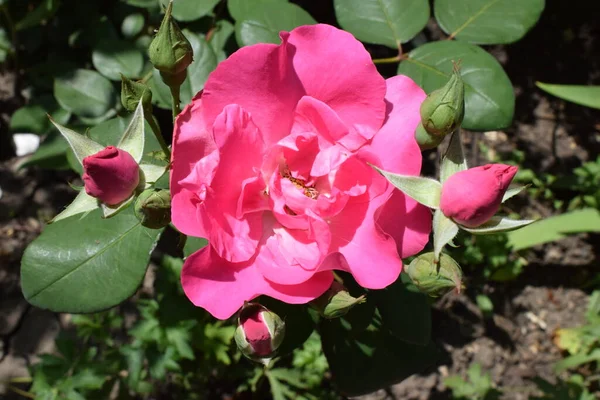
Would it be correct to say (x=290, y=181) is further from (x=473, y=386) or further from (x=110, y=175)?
(x=473, y=386)

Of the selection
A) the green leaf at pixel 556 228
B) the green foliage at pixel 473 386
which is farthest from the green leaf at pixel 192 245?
the green leaf at pixel 556 228

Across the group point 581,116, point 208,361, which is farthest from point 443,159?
point 581,116

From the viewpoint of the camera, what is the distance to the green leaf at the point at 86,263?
3.80ft

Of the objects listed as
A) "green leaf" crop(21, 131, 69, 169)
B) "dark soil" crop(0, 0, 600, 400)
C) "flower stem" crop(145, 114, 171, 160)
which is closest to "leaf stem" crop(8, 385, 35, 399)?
"dark soil" crop(0, 0, 600, 400)

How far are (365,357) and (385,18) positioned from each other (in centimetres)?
85

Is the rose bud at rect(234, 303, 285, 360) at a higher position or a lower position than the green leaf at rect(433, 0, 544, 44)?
lower

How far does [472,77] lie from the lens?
4.44 ft

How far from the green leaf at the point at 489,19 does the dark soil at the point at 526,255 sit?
1.02 m

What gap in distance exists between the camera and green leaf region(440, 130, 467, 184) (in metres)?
0.97

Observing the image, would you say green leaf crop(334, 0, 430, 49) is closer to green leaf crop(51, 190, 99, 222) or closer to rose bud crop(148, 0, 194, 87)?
rose bud crop(148, 0, 194, 87)

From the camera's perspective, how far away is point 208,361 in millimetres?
2158

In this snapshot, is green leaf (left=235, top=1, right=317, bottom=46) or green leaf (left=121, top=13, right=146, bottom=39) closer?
green leaf (left=235, top=1, right=317, bottom=46)

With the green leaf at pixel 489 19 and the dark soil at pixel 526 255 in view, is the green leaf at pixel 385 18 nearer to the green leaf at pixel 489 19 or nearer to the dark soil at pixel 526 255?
the green leaf at pixel 489 19

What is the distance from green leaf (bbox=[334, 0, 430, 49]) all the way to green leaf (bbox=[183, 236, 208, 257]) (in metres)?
0.65
